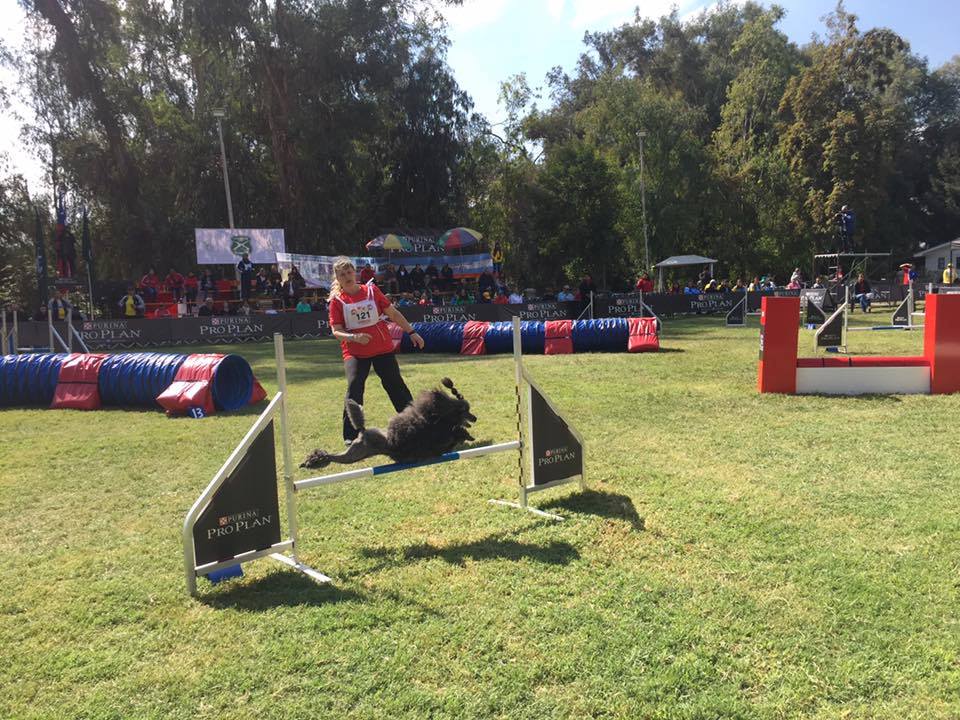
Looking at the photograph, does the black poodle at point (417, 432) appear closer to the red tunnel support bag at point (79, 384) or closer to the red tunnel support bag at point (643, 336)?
the red tunnel support bag at point (79, 384)

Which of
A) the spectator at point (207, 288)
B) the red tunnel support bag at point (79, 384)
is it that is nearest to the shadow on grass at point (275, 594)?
the red tunnel support bag at point (79, 384)

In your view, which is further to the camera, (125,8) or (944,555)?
(125,8)

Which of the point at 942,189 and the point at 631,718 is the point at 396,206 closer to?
the point at 631,718

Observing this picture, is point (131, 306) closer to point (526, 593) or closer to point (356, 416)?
point (356, 416)

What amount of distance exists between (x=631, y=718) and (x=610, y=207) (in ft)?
114

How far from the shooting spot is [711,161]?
43.4 m

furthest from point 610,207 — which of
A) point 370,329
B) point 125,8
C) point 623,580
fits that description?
point 623,580

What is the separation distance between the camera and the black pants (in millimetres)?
6277

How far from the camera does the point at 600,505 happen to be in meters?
5.16

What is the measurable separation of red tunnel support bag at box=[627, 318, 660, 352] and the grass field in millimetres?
7963

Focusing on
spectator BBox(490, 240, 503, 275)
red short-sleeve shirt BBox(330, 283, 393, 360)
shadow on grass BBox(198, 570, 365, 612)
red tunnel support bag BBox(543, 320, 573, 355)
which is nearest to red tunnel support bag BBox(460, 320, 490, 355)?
red tunnel support bag BBox(543, 320, 573, 355)

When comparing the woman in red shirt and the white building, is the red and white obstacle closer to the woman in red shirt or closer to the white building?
the woman in red shirt

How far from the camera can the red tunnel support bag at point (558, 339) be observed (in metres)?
15.8

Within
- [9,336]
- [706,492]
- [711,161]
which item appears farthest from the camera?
[711,161]
